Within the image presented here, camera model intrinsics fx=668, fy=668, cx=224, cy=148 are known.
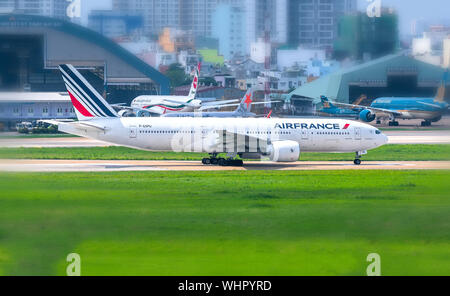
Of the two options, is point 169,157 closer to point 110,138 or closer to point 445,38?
point 110,138

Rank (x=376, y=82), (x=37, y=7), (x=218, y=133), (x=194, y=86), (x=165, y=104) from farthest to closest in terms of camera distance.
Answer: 1. (x=194, y=86)
2. (x=165, y=104)
3. (x=376, y=82)
4. (x=218, y=133)
5. (x=37, y=7)

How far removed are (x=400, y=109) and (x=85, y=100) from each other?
49615mm

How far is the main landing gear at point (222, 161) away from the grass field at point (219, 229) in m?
15.8

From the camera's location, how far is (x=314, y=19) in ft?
136

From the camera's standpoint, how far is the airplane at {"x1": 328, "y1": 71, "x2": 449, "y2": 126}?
69.9 meters

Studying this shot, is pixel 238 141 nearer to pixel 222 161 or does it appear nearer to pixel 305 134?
pixel 222 161

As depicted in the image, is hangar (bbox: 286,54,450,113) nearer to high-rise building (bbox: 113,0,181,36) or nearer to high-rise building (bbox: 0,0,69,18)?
high-rise building (bbox: 113,0,181,36)

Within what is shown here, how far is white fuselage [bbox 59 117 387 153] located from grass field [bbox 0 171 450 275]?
15712mm

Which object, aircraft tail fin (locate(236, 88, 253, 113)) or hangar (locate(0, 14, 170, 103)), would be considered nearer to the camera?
hangar (locate(0, 14, 170, 103))

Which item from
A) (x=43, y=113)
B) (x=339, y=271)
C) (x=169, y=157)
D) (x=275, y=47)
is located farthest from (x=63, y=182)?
(x=43, y=113)

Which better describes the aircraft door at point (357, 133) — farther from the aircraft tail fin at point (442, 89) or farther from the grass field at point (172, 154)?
the aircraft tail fin at point (442, 89)

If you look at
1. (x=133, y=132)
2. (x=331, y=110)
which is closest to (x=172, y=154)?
(x=133, y=132)

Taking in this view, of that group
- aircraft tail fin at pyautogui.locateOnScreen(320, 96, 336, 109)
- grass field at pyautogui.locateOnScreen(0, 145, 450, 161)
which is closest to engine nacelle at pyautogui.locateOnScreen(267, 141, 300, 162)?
grass field at pyautogui.locateOnScreen(0, 145, 450, 161)

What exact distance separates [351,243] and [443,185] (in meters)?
11.0
